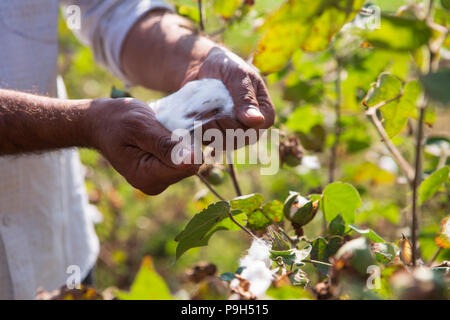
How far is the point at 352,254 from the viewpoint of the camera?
46cm

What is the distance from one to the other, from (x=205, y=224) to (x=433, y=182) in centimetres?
41

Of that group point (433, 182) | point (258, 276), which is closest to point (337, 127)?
point (433, 182)

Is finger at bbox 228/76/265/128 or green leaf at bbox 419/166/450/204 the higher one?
finger at bbox 228/76/265/128

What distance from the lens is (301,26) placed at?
0.58 metres

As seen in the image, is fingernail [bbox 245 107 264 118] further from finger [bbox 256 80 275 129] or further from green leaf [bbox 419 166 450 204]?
green leaf [bbox 419 166 450 204]

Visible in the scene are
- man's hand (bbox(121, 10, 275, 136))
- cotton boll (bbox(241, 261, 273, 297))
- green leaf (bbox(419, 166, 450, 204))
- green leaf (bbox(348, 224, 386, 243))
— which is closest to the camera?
cotton boll (bbox(241, 261, 273, 297))

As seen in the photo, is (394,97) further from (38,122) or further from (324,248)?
(38,122)

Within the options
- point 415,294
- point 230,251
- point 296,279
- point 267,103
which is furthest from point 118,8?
point 230,251

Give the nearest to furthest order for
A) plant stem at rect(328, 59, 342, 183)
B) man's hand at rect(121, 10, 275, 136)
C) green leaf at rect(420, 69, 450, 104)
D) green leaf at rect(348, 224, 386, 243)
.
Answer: green leaf at rect(420, 69, 450, 104), green leaf at rect(348, 224, 386, 243), man's hand at rect(121, 10, 275, 136), plant stem at rect(328, 59, 342, 183)

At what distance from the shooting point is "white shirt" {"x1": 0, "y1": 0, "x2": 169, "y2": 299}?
1.17m

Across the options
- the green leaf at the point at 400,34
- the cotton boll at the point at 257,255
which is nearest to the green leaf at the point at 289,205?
the cotton boll at the point at 257,255

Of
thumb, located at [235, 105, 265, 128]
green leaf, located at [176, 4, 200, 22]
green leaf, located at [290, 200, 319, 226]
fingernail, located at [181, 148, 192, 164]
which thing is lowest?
green leaf, located at [290, 200, 319, 226]

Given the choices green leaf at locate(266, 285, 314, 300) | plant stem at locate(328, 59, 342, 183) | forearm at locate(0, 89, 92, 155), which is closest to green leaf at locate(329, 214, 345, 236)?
green leaf at locate(266, 285, 314, 300)

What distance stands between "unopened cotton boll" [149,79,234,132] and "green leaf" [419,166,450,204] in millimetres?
373
